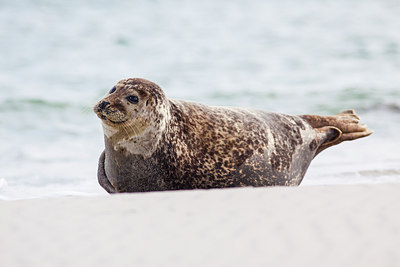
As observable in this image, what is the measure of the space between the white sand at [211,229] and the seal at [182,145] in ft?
3.13

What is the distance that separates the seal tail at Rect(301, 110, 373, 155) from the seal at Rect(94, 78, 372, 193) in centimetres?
38

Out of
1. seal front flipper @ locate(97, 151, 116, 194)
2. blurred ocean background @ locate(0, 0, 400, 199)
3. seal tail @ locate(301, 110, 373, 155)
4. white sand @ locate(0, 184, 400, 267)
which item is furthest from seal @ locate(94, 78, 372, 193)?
white sand @ locate(0, 184, 400, 267)

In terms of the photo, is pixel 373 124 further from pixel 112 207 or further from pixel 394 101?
pixel 112 207

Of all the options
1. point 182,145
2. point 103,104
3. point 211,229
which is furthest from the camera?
point 182,145

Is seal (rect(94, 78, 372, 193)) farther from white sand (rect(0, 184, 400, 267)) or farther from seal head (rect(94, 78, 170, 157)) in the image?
white sand (rect(0, 184, 400, 267))

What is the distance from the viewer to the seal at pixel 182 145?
11.3ft

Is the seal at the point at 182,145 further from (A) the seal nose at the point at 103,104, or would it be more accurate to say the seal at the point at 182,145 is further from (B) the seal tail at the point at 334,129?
(B) the seal tail at the point at 334,129

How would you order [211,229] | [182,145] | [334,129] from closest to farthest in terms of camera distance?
[211,229]
[182,145]
[334,129]
